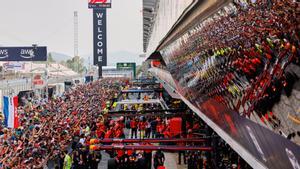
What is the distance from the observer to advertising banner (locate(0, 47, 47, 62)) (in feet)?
132

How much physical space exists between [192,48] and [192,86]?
3.40 ft

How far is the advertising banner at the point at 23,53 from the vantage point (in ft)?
132

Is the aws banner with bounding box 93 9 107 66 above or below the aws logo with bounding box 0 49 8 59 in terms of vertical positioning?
above

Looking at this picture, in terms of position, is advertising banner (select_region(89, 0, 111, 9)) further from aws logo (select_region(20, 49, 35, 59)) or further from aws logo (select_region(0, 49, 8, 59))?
aws logo (select_region(20, 49, 35, 59))

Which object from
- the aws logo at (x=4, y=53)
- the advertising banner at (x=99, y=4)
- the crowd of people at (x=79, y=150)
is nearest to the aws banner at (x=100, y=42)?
the advertising banner at (x=99, y=4)

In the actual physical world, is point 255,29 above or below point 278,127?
above

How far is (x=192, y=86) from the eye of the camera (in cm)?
1034

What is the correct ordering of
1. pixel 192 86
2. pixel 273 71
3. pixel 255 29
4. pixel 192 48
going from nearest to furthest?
pixel 273 71, pixel 255 29, pixel 192 48, pixel 192 86

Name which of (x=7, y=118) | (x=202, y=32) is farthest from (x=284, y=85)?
(x=7, y=118)

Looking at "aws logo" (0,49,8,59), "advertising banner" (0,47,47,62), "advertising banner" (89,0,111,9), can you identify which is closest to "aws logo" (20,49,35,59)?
"advertising banner" (0,47,47,62)

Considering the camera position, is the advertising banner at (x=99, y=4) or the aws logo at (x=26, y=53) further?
the advertising banner at (x=99, y=4)

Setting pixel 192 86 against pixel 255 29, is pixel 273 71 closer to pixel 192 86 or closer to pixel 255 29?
pixel 255 29

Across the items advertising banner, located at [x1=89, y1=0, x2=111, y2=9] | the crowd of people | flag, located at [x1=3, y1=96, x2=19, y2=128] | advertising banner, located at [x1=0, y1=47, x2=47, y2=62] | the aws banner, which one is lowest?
the crowd of people

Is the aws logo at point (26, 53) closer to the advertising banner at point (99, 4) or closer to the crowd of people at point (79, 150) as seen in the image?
the crowd of people at point (79, 150)
